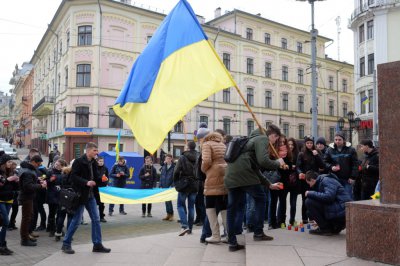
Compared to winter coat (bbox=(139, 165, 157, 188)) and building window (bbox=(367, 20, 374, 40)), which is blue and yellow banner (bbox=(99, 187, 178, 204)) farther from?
building window (bbox=(367, 20, 374, 40))

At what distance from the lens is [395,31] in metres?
34.2

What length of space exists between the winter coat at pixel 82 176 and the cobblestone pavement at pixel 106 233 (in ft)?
4.17

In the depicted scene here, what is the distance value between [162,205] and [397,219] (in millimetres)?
10319

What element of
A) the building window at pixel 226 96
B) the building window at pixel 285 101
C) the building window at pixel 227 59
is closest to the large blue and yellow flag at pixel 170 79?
the building window at pixel 226 96

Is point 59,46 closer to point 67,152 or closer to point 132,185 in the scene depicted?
point 67,152

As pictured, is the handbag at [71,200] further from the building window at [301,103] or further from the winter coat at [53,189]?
the building window at [301,103]

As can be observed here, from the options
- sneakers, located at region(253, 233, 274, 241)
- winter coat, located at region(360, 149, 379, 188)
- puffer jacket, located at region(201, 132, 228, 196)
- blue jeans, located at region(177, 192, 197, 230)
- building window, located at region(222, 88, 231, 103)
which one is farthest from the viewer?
building window, located at region(222, 88, 231, 103)

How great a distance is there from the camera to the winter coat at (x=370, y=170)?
7.76m

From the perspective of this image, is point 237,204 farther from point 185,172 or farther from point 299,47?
point 299,47

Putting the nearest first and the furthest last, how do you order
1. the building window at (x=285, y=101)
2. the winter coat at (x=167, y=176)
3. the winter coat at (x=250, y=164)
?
1. the winter coat at (x=250, y=164)
2. the winter coat at (x=167, y=176)
3. the building window at (x=285, y=101)

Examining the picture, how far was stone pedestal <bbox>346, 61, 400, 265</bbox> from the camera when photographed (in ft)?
14.8

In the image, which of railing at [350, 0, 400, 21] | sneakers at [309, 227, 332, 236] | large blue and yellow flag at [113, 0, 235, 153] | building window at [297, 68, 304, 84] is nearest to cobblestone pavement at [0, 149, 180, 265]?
large blue and yellow flag at [113, 0, 235, 153]

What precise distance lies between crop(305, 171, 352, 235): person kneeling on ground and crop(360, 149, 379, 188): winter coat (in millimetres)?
A: 1718

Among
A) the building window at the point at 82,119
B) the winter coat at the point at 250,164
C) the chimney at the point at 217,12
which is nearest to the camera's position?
the winter coat at the point at 250,164
